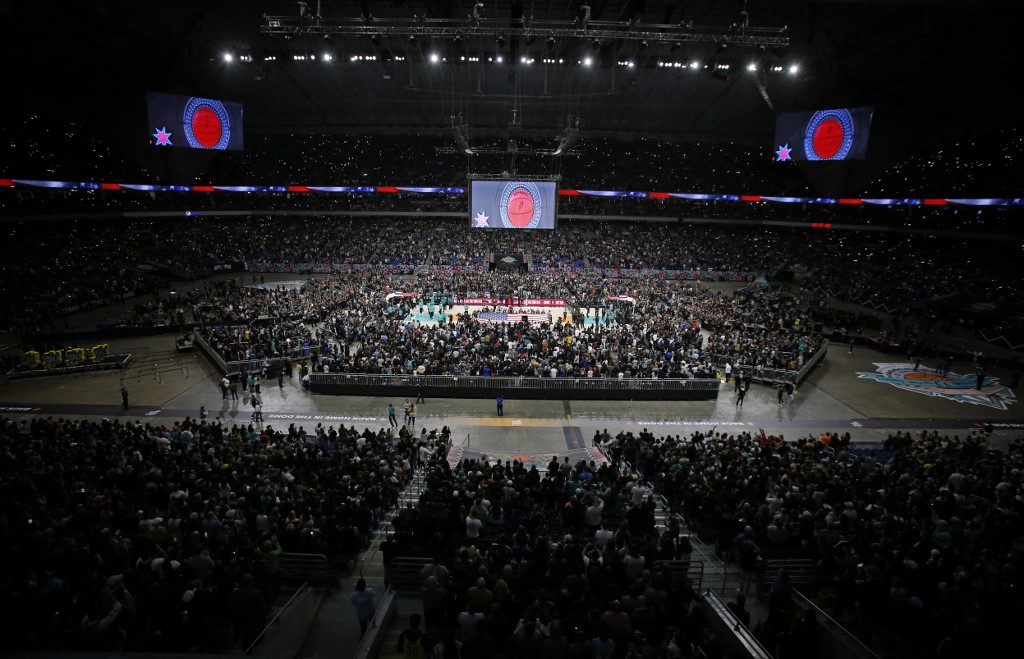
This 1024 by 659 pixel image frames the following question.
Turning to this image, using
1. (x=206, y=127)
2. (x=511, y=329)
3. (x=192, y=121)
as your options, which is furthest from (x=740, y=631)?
(x=206, y=127)

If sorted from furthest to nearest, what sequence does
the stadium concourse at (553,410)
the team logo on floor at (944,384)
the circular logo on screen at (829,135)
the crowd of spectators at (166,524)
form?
the circular logo on screen at (829,135), the team logo on floor at (944,384), the stadium concourse at (553,410), the crowd of spectators at (166,524)

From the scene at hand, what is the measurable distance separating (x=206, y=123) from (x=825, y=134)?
44.9m

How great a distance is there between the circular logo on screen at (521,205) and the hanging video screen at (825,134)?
1855cm

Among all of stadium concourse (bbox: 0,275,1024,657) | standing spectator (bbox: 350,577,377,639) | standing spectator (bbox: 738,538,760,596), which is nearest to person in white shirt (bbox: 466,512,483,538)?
standing spectator (bbox: 350,577,377,639)

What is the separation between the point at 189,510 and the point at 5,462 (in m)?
4.82

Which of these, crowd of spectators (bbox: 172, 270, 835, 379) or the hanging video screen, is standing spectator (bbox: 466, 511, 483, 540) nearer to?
crowd of spectators (bbox: 172, 270, 835, 379)

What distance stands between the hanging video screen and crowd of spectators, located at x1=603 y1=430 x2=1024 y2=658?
91.6ft

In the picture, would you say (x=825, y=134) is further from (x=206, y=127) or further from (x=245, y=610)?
(x=206, y=127)

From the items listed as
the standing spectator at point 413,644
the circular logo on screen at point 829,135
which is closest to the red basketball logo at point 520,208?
the circular logo on screen at point 829,135

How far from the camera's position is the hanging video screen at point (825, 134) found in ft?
118

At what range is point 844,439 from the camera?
53.5ft

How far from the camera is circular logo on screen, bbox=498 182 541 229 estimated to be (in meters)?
43.0

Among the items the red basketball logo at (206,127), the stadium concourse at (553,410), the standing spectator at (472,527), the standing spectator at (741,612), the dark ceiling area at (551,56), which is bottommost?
the stadium concourse at (553,410)

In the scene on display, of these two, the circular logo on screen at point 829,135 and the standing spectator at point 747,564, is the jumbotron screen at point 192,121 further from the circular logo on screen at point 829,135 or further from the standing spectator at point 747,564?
the standing spectator at point 747,564
